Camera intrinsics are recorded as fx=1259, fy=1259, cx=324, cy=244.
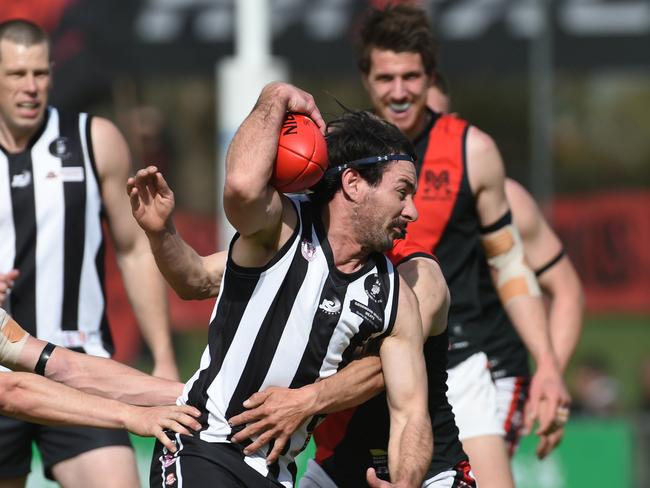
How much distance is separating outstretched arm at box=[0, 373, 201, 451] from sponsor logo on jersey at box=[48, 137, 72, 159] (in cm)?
152

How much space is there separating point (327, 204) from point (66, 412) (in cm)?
120

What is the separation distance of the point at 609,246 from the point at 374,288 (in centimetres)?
1127

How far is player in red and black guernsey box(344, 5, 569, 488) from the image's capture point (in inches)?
229

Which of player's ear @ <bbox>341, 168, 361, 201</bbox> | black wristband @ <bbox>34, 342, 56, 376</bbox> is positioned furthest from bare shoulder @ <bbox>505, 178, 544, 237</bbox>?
black wristband @ <bbox>34, 342, 56, 376</bbox>

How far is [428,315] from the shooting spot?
15.5ft

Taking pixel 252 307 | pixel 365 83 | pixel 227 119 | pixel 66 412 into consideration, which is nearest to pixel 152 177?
pixel 252 307

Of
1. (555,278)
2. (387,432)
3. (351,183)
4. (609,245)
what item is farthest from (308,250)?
(609,245)

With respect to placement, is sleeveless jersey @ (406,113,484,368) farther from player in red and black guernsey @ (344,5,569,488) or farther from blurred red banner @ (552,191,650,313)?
blurred red banner @ (552,191,650,313)

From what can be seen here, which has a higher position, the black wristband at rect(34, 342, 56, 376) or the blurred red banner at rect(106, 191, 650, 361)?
the black wristband at rect(34, 342, 56, 376)

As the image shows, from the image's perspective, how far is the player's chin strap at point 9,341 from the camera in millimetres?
4559

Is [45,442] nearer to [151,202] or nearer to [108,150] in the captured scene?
[108,150]

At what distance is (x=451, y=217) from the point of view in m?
5.87

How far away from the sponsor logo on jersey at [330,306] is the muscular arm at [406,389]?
224 millimetres

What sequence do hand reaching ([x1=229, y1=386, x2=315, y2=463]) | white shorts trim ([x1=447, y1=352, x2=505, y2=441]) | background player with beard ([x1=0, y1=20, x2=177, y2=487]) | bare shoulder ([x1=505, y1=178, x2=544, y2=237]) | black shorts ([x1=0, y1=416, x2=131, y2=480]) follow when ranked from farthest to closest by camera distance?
bare shoulder ([x1=505, y1=178, x2=544, y2=237]) < white shorts trim ([x1=447, y1=352, x2=505, y2=441]) < background player with beard ([x1=0, y1=20, x2=177, y2=487]) < black shorts ([x1=0, y1=416, x2=131, y2=480]) < hand reaching ([x1=229, y1=386, x2=315, y2=463])
